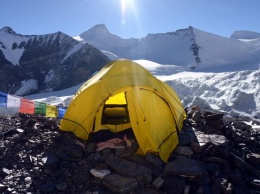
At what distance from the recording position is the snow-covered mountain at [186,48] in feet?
339

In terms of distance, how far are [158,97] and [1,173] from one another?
4.59m

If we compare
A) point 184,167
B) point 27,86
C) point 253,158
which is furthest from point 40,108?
point 27,86

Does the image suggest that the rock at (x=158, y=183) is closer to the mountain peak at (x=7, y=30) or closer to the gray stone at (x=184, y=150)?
the gray stone at (x=184, y=150)

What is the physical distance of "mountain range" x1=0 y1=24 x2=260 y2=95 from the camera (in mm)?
96562

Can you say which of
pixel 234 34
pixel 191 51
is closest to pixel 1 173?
pixel 191 51

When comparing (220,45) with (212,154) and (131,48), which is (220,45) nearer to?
(131,48)

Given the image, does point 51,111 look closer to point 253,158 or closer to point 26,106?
point 26,106

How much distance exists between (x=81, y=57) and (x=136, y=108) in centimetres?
9500

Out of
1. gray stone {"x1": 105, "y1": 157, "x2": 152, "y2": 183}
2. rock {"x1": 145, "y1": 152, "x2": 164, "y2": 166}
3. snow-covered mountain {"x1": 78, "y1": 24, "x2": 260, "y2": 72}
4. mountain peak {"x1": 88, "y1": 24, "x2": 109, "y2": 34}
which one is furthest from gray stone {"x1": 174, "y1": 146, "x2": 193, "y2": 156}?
mountain peak {"x1": 88, "y1": 24, "x2": 109, "y2": 34}

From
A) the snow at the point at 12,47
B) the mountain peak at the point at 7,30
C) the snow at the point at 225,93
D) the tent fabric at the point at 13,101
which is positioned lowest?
the snow at the point at 225,93

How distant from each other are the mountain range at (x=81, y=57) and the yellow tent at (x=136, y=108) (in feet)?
266

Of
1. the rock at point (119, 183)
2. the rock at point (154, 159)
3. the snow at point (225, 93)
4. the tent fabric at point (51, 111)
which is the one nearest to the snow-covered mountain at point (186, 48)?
the snow at point (225, 93)

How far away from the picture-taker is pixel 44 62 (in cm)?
10875

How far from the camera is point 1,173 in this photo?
7.71 metres
